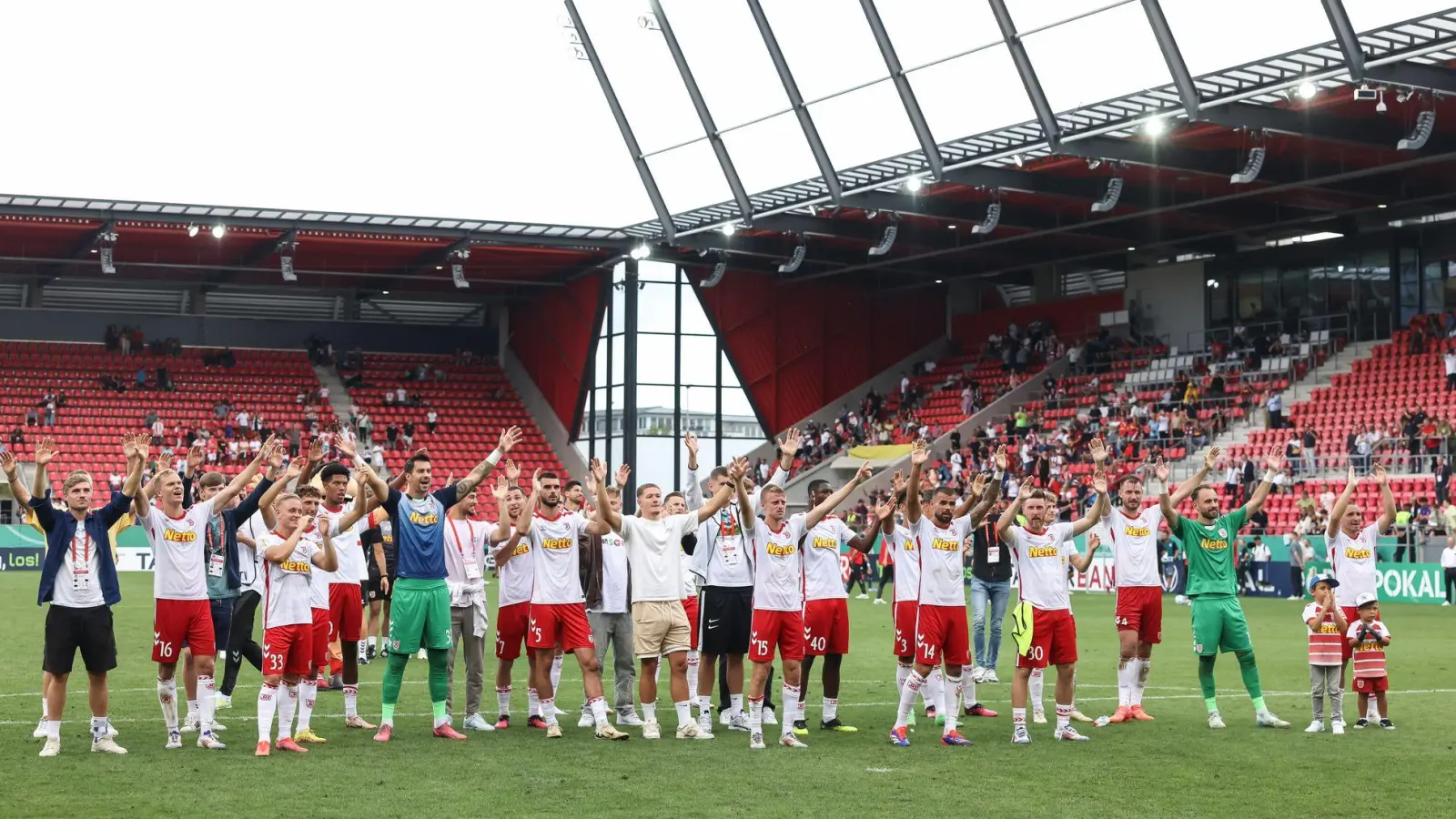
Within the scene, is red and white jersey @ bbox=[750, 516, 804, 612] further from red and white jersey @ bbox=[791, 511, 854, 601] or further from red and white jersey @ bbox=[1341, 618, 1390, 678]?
red and white jersey @ bbox=[1341, 618, 1390, 678]

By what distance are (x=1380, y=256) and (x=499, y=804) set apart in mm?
37701

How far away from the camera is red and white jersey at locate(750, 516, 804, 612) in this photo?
1195cm

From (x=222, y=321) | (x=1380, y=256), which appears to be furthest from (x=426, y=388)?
(x=1380, y=256)

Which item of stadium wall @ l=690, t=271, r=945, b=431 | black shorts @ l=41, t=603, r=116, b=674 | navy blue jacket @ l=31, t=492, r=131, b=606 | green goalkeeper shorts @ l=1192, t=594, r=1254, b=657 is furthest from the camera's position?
stadium wall @ l=690, t=271, r=945, b=431

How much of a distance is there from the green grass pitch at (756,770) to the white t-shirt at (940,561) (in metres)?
1.08

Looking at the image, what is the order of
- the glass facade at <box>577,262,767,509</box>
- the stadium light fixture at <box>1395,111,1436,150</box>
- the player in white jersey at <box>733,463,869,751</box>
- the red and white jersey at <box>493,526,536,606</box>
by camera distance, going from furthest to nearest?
1. the glass facade at <box>577,262,767,509</box>
2. the stadium light fixture at <box>1395,111,1436,150</box>
3. the red and white jersey at <box>493,526,536,606</box>
4. the player in white jersey at <box>733,463,869,751</box>

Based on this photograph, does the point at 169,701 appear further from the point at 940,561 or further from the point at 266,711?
the point at 940,561

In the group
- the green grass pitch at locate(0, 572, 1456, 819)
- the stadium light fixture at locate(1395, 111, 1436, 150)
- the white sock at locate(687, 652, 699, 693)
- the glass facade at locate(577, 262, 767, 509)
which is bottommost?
the green grass pitch at locate(0, 572, 1456, 819)

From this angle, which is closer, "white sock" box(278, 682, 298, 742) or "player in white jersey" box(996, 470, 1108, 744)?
"white sock" box(278, 682, 298, 742)

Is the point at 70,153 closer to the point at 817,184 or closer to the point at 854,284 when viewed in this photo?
the point at 817,184

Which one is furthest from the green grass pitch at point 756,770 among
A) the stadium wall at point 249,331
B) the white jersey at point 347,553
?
the stadium wall at point 249,331

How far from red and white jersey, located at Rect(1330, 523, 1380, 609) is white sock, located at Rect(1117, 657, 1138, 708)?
5.71ft

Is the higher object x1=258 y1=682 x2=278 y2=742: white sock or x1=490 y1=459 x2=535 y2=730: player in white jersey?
x1=490 y1=459 x2=535 y2=730: player in white jersey

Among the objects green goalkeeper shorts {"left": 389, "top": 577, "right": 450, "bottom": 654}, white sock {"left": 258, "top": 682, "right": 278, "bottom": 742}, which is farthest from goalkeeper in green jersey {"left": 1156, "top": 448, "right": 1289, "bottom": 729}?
white sock {"left": 258, "top": 682, "right": 278, "bottom": 742}
